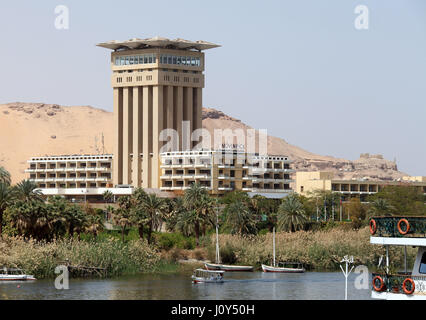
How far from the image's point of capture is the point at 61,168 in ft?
620

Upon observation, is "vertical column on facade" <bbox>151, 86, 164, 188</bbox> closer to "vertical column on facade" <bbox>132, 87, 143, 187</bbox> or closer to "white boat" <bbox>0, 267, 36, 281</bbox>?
"vertical column on facade" <bbox>132, 87, 143, 187</bbox>

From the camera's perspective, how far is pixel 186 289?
8681cm

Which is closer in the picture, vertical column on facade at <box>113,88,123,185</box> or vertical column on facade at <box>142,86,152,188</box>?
vertical column on facade at <box>142,86,152,188</box>

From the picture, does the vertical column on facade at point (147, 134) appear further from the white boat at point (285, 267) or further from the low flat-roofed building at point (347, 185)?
the white boat at point (285, 267)

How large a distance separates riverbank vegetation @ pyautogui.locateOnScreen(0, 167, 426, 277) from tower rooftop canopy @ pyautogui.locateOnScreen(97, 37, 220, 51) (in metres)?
49.4

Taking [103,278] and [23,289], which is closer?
[23,289]

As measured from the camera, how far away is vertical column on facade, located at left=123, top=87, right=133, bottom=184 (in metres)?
185

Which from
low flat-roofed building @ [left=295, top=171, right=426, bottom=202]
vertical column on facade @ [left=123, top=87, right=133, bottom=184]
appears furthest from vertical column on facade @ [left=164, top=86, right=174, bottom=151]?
low flat-roofed building @ [left=295, top=171, right=426, bottom=202]

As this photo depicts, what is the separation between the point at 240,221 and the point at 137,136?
66.0 m

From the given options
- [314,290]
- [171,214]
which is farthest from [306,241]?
[314,290]

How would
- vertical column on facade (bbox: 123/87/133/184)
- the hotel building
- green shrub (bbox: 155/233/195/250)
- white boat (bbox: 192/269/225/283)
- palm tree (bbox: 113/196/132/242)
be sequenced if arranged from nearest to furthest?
white boat (bbox: 192/269/225/283), palm tree (bbox: 113/196/132/242), green shrub (bbox: 155/233/195/250), the hotel building, vertical column on facade (bbox: 123/87/133/184)

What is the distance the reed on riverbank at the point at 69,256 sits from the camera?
9244cm
